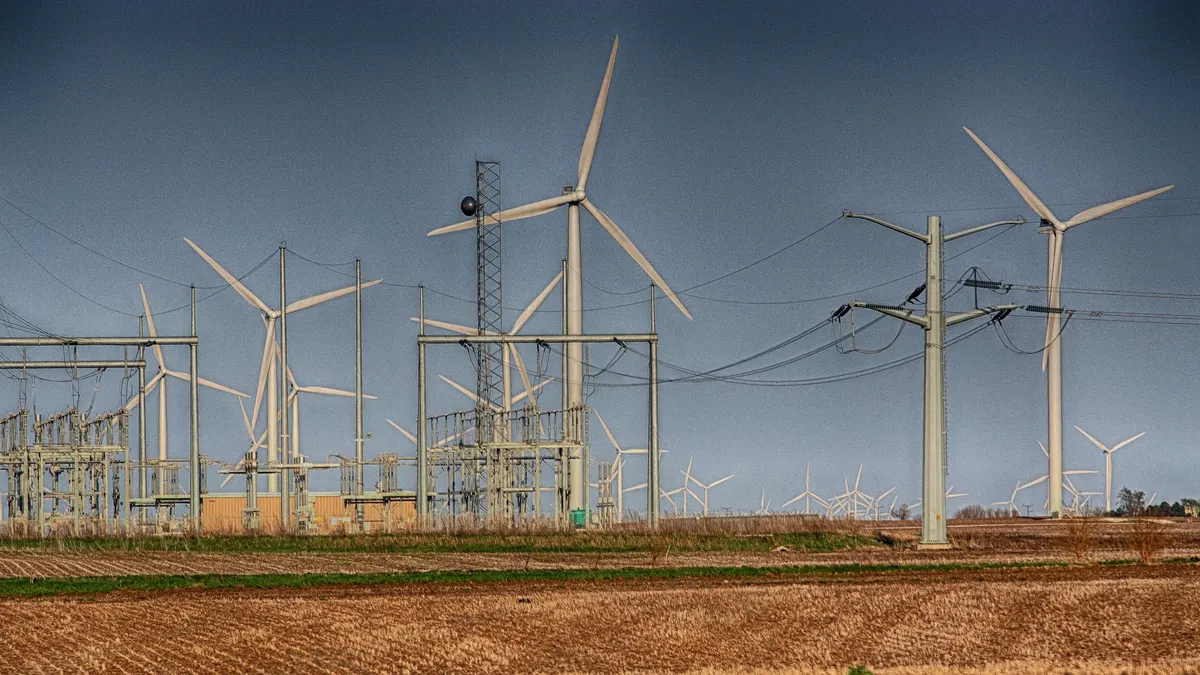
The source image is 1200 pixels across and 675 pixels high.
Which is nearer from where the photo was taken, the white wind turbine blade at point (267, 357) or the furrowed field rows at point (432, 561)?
the furrowed field rows at point (432, 561)

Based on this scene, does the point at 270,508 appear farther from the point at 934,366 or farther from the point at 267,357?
the point at 934,366

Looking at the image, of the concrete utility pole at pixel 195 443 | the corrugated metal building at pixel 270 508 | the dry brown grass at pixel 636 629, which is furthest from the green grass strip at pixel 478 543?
the corrugated metal building at pixel 270 508

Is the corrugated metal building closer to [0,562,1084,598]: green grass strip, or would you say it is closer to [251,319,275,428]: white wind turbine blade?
[251,319,275,428]: white wind turbine blade

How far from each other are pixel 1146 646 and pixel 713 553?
34955 millimetres

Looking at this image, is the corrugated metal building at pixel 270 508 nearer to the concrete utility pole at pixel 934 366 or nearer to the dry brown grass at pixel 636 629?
the concrete utility pole at pixel 934 366

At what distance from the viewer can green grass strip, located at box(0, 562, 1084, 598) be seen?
44938 mm

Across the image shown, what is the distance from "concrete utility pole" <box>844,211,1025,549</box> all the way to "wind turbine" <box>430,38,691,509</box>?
16.4 m

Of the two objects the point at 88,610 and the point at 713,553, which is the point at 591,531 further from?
the point at 88,610

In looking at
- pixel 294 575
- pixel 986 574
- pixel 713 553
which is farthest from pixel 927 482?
pixel 294 575

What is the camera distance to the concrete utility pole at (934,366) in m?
61.5

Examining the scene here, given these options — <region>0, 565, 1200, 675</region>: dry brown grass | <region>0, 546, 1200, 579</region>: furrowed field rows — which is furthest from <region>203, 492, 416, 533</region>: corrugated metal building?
<region>0, 565, 1200, 675</region>: dry brown grass

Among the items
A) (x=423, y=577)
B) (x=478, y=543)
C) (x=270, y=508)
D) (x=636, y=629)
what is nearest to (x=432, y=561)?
(x=423, y=577)

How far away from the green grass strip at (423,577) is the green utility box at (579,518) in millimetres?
24800

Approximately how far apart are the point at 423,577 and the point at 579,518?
3132 cm
